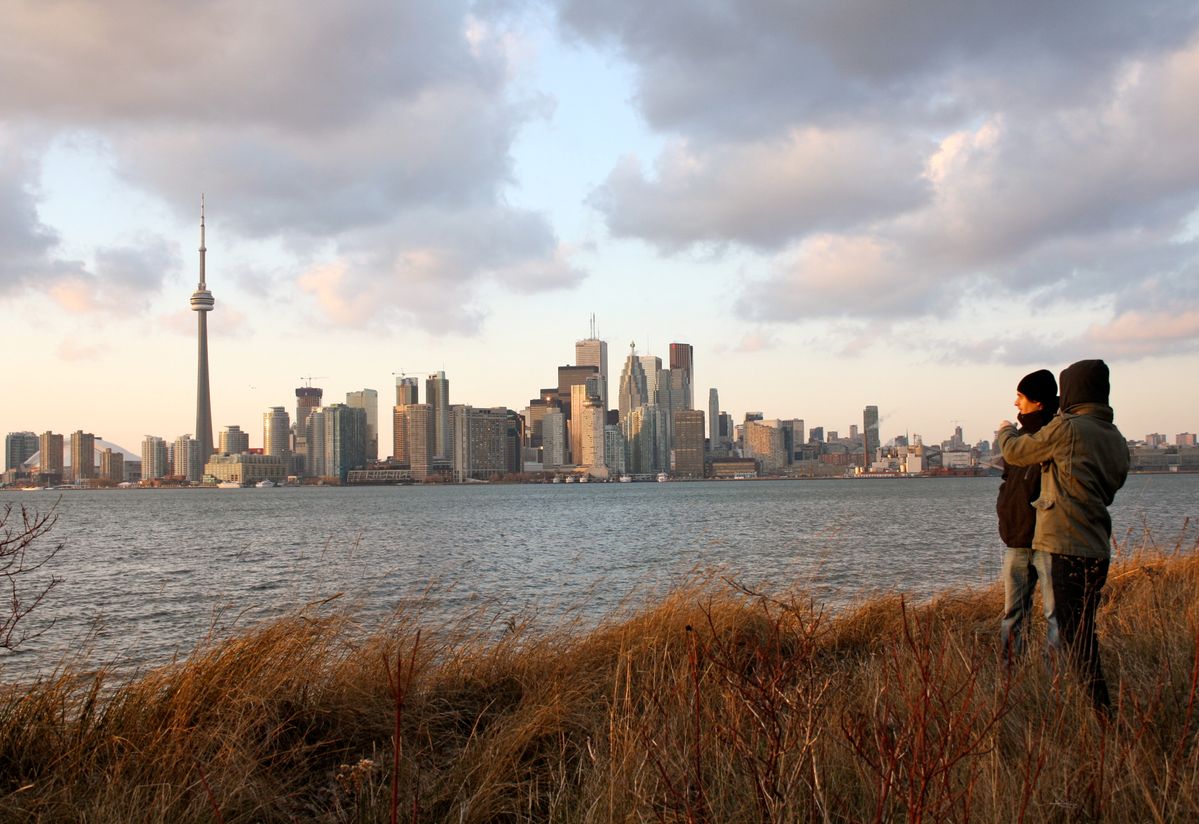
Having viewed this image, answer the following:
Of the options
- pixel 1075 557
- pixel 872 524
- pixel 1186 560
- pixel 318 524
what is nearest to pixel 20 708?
pixel 1075 557

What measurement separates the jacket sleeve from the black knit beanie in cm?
90

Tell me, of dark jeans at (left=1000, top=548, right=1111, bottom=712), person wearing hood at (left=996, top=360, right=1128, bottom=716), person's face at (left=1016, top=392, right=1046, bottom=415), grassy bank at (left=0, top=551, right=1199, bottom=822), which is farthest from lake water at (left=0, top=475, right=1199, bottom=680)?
person wearing hood at (left=996, top=360, right=1128, bottom=716)

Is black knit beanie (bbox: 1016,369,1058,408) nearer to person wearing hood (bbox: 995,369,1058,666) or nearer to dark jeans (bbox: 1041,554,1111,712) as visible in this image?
person wearing hood (bbox: 995,369,1058,666)

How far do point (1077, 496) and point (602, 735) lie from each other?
129 inches

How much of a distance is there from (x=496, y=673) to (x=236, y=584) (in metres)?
21.7

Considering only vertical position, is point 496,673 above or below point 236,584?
above

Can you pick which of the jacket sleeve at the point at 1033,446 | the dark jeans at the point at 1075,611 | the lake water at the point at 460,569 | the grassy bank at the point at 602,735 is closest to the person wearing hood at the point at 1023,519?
the grassy bank at the point at 602,735

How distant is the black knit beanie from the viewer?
659 centimetres

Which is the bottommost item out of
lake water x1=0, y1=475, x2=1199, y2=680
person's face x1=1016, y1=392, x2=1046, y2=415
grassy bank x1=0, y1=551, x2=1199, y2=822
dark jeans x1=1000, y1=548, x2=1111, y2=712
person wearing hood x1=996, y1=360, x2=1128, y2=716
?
lake water x1=0, y1=475, x2=1199, y2=680

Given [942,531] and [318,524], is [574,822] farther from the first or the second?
[318,524]

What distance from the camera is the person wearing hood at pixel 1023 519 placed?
6578mm

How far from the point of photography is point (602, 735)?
17.2 ft

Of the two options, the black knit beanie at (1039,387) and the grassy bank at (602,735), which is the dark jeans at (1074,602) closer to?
the grassy bank at (602,735)

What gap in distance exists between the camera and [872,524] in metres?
47.1
